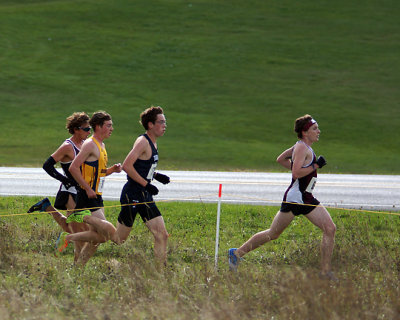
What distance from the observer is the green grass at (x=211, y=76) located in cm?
2994

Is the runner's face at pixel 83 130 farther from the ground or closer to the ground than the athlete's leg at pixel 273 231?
farther from the ground

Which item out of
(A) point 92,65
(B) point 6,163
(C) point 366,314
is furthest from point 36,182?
(A) point 92,65

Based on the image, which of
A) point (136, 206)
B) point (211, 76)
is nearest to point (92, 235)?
point (136, 206)

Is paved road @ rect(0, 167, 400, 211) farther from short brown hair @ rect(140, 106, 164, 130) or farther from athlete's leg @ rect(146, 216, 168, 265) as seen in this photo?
athlete's leg @ rect(146, 216, 168, 265)

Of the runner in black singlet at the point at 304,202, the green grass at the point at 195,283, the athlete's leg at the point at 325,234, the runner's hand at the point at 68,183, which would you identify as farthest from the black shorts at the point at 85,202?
the athlete's leg at the point at 325,234

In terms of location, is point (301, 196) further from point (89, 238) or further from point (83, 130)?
point (83, 130)

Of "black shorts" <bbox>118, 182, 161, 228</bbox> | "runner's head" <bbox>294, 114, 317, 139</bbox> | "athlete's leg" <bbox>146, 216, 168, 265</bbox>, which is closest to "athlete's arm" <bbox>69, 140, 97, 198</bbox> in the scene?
"black shorts" <bbox>118, 182, 161, 228</bbox>

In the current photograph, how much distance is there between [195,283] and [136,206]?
137 centimetres

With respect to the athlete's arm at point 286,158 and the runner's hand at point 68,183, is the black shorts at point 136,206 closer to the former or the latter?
the runner's hand at point 68,183

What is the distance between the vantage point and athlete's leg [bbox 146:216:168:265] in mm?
7625

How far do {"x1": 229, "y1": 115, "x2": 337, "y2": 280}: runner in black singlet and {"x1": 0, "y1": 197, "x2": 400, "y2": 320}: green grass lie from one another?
0.69ft

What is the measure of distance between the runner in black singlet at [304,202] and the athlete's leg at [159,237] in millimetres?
743

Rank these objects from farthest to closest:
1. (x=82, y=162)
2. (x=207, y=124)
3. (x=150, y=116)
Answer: (x=207, y=124)
(x=150, y=116)
(x=82, y=162)

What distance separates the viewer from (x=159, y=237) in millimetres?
7656
